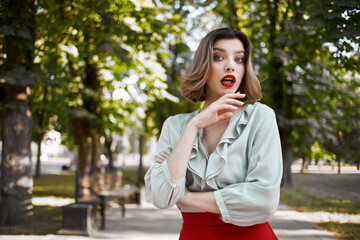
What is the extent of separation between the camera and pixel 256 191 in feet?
5.56

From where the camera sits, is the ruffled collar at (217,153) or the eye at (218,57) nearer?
the ruffled collar at (217,153)

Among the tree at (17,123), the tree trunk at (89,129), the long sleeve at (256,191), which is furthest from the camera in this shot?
the tree trunk at (89,129)

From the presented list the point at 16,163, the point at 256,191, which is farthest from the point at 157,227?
the point at 256,191

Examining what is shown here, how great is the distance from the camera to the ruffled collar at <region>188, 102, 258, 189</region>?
5.87ft

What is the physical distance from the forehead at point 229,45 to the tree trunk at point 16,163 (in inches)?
266

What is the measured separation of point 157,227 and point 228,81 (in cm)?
715

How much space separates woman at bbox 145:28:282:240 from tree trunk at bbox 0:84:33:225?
22.1ft

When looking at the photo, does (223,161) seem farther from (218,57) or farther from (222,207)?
(218,57)

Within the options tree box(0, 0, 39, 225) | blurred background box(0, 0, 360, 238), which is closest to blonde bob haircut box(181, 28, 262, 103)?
blurred background box(0, 0, 360, 238)

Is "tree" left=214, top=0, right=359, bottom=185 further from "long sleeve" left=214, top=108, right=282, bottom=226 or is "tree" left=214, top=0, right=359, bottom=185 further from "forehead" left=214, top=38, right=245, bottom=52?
"long sleeve" left=214, top=108, right=282, bottom=226

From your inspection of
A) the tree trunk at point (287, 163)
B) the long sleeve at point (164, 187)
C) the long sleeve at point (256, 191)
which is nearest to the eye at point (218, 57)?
the long sleeve at point (256, 191)

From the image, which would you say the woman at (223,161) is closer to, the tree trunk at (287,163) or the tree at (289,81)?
the tree at (289,81)

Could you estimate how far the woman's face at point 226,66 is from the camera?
78.1 inches

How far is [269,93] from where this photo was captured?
52.6 feet
